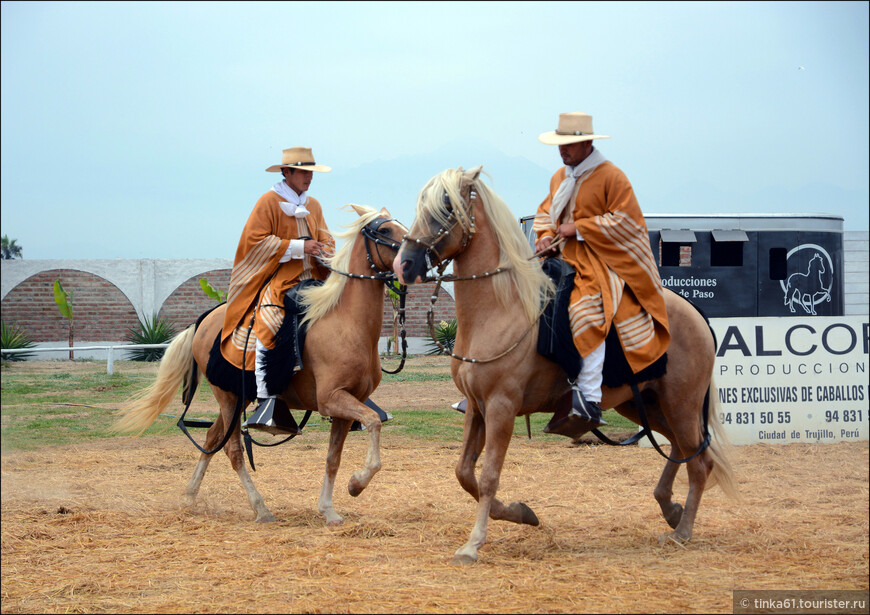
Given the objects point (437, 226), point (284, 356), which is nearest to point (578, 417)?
point (437, 226)

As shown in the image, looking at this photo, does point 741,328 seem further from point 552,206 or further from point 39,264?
point 39,264

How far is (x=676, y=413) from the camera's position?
539cm

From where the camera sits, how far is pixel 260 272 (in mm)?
6531

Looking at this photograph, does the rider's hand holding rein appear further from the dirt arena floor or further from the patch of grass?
the patch of grass

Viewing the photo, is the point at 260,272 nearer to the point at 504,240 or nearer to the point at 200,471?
the point at 200,471

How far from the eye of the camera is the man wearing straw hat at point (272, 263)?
6297mm

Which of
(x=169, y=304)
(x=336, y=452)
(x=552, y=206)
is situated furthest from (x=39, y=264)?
(x=552, y=206)

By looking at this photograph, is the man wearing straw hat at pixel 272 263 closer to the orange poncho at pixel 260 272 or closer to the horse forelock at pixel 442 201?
the orange poncho at pixel 260 272

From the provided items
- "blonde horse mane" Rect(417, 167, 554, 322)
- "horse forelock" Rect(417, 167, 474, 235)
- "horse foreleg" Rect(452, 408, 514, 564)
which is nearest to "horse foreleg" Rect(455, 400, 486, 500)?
"horse foreleg" Rect(452, 408, 514, 564)

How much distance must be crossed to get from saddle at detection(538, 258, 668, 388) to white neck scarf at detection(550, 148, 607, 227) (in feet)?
1.38

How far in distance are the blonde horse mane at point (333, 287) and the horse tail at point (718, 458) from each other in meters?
2.85

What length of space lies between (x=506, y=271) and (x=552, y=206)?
0.75 metres

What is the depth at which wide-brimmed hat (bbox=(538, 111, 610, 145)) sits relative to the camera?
5.22 metres

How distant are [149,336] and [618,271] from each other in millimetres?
15536
